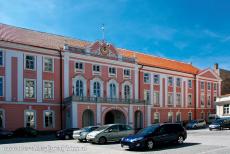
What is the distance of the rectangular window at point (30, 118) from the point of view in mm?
38656

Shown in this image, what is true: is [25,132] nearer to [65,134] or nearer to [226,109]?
[65,134]

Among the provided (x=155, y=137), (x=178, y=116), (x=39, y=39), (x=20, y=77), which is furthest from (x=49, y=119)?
(x=178, y=116)

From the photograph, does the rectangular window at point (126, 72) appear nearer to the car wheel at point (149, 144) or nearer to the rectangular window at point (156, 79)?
the rectangular window at point (156, 79)

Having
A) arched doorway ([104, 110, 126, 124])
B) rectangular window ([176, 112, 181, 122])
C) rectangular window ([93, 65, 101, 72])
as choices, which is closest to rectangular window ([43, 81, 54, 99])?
rectangular window ([93, 65, 101, 72])

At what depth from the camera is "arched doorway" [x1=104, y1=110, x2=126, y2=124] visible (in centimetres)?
4641

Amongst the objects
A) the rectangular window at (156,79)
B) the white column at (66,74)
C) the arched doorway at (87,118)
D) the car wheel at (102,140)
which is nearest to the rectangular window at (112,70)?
the arched doorway at (87,118)

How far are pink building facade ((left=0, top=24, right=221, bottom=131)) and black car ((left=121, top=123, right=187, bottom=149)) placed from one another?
19522 millimetres

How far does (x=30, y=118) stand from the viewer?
128 ft

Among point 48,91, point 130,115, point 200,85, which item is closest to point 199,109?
point 200,85

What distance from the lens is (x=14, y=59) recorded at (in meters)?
37.9

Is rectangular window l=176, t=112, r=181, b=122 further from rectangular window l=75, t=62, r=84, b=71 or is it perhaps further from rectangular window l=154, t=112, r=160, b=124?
rectangular window l=75, t=62, r=84, b=71

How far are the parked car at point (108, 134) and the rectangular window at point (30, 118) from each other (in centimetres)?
1489

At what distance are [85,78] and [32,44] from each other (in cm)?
852

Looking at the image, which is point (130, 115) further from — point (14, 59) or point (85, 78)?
point (14, 59)
